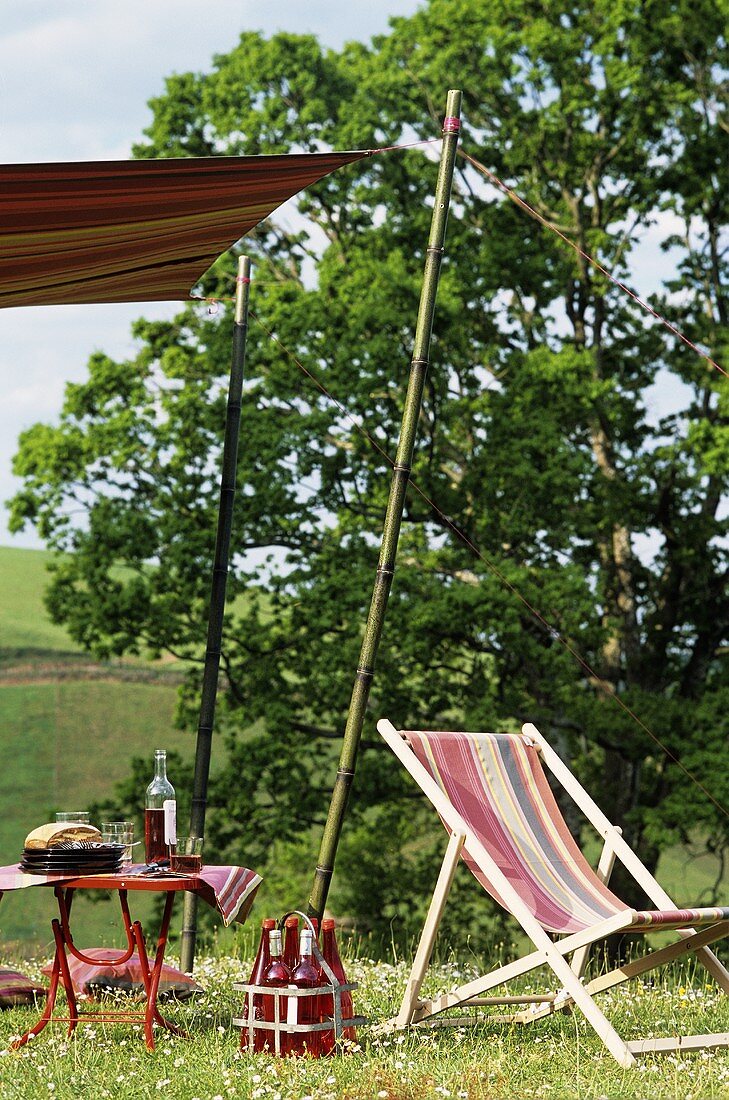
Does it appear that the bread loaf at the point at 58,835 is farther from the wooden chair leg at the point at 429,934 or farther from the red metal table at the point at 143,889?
the wooden chair leg at the point at 429,934

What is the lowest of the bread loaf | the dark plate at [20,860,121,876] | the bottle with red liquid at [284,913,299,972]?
the bottle with red liquid at [284,913,299,972]

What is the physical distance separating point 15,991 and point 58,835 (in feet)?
3.56

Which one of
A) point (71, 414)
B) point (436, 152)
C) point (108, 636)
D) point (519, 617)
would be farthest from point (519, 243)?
point (108, 636)

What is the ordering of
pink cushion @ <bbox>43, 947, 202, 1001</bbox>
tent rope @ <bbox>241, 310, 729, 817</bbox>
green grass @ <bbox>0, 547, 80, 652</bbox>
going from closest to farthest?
1. pink cushion @ <bbox>43, 947, 202, 1001</bbox>
2. tent rope @ <bbox>241, 310, 729, 817</bbox>
3. green grass @ <bbox>0, 547, 80, 652</bbox>

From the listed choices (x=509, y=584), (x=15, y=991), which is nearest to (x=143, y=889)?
(x=15, y=991)

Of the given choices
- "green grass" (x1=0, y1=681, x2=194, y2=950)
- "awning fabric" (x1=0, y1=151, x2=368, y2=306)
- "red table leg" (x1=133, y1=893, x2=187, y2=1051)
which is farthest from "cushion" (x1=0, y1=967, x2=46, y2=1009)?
"green grass" (x1=0, y1=681, x2=194, y2=950)

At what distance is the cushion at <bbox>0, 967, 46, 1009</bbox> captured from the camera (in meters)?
3.89

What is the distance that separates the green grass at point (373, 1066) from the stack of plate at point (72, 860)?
0.46 meters

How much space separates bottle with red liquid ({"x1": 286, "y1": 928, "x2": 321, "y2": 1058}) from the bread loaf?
626 mm

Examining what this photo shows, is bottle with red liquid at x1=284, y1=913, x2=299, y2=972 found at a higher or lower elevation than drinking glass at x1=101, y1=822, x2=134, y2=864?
lower

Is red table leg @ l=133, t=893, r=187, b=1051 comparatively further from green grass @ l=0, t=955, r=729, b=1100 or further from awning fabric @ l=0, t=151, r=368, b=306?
awning fabric @ l=0, t=151, r=368, b=306

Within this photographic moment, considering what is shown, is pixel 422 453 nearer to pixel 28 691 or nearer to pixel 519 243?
pixel 519 243

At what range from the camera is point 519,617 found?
30.2 feet

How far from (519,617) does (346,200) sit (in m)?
4.33
